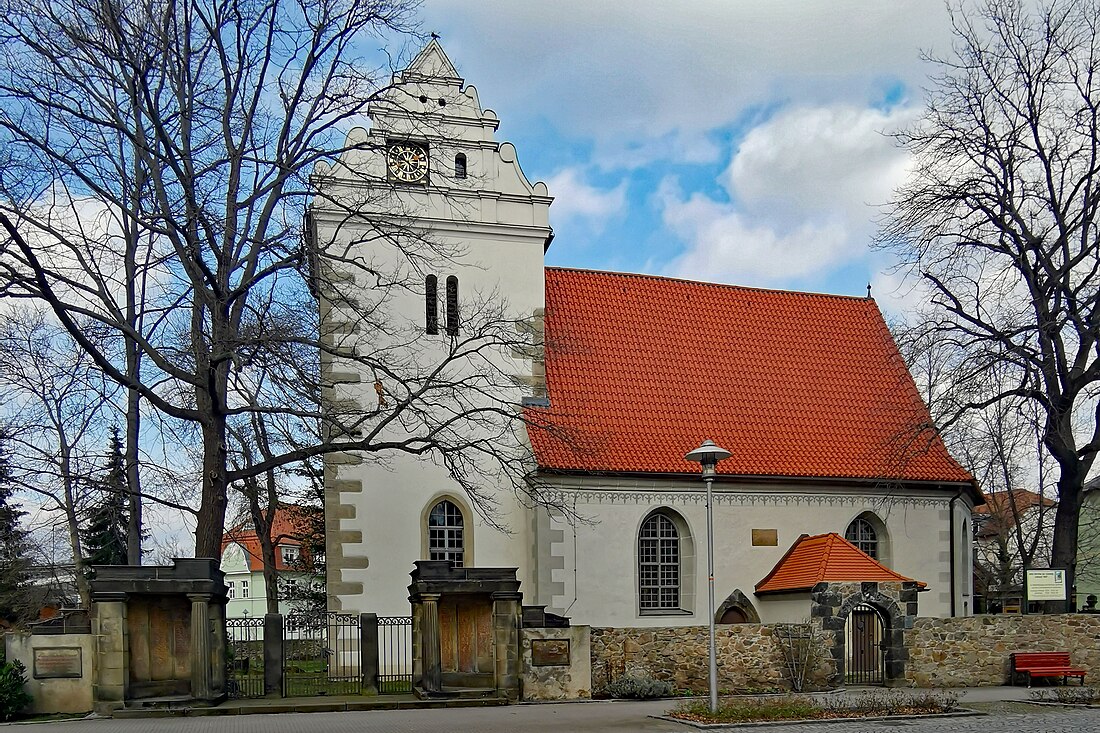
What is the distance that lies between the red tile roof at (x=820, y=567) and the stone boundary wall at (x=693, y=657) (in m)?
2.18

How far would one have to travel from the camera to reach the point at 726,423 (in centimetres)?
2608

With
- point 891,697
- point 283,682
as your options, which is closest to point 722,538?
point 891,697

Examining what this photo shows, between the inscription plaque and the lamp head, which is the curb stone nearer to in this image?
the inscription plaque

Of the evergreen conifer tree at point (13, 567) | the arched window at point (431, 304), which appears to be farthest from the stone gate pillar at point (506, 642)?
the evergreen conifer tree at point (13, 567)

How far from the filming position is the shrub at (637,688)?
1909 centimetres

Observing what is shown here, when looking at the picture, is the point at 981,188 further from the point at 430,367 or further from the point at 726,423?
the point at 430,367

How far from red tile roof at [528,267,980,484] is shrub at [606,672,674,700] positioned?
5.30 meters

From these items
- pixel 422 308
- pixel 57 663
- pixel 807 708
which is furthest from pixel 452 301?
pixel 807 708

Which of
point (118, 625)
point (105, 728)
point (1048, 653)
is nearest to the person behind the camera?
point (105, 728)

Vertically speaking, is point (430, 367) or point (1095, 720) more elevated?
point (430, 367)

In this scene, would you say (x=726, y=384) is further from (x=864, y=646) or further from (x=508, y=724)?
(x=508, y=724)

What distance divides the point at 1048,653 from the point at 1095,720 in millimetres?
6319

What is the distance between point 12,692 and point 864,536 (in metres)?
18.7

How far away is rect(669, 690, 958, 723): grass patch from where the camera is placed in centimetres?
1574
